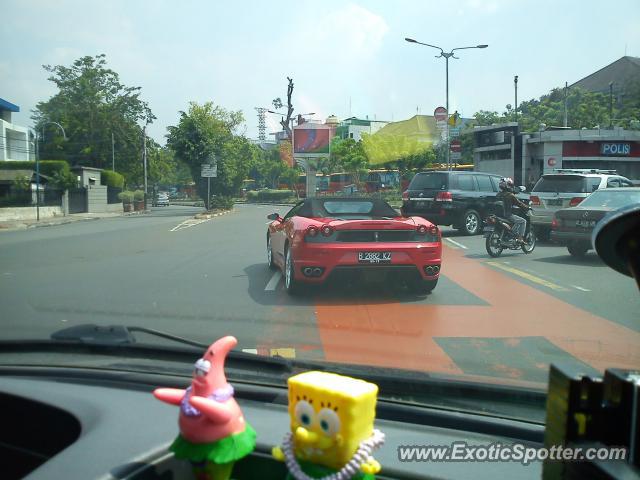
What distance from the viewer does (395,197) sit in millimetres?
37844

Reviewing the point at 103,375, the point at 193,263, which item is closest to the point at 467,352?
the point at 103,375

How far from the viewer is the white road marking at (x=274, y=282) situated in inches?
360

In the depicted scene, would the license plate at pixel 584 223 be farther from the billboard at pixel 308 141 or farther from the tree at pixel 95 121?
the billboard at pixel 308 141

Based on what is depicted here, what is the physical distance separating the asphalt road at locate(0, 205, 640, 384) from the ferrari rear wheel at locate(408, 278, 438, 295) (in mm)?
201

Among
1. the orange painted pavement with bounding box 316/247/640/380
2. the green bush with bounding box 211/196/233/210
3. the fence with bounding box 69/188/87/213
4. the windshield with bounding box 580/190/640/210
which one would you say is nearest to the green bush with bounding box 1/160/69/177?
the fence with bounding box 69/188/87/213

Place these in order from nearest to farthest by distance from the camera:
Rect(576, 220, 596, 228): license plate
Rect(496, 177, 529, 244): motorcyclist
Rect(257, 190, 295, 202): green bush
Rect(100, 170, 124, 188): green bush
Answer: Rect(576, 220, 596, 228): license plate
Rect(496, 177, 529, 244): motorcyclist
Rect(100, 170, 124, 188): green bush
Rect(257, 190, 295, 202): green bush

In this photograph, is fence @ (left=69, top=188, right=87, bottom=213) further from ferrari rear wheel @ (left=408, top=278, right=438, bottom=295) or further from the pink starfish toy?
the pink starfish toy

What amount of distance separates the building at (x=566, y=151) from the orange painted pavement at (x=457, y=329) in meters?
33.0

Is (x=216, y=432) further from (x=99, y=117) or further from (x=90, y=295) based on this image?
(x=99, y=117)

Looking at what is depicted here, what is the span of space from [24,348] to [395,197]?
34.9 m

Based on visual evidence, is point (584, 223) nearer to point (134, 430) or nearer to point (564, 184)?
point (564, 184)

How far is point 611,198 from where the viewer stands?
12.5 metres

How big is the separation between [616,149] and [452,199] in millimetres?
28718

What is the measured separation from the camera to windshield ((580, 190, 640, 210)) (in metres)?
12.1
